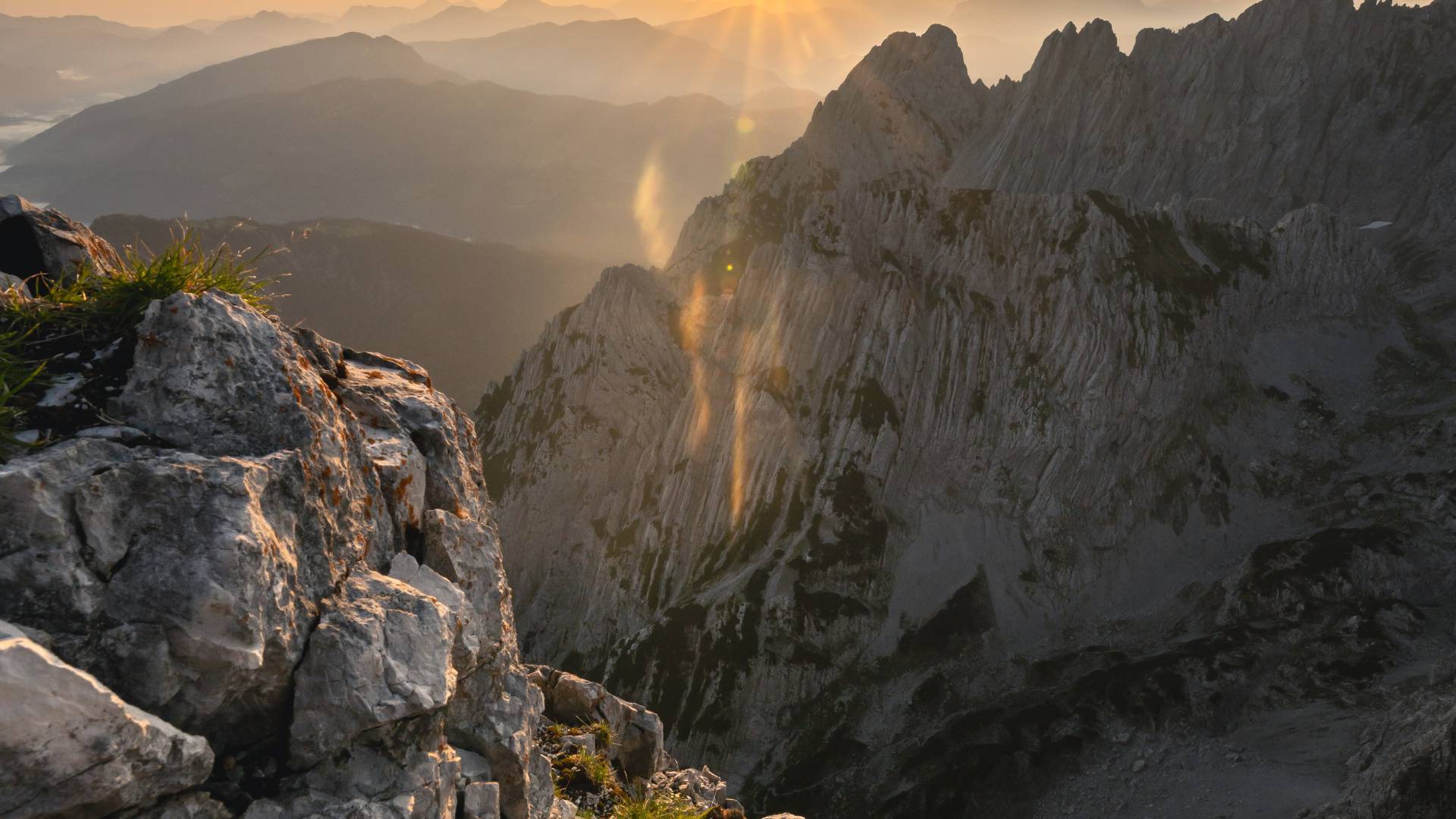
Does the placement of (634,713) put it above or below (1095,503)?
above

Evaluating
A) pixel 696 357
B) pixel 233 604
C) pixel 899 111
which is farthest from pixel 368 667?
pixel 899 111

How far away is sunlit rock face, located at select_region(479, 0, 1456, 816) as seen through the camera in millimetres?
67688

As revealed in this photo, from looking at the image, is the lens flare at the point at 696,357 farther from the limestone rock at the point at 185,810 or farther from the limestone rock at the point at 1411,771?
the limestone rock at the point at 185,810

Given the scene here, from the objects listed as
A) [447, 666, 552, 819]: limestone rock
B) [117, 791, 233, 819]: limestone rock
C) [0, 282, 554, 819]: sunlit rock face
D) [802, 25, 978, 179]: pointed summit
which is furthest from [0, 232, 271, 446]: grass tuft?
[802, 25, 978, 179]: pointed summit

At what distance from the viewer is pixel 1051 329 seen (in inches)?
3642

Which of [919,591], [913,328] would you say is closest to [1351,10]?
[913,328]

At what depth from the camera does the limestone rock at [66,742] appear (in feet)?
21.3

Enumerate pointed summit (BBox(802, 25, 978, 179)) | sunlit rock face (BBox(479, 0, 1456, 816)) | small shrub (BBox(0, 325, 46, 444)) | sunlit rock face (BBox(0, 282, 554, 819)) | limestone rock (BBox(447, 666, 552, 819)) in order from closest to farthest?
sunlit rock face (BBox(0, 282, 554, 819))
small shrub (BBox(0, 325, 46, 444))
limestone rock (BBox(447, 666, 552, 819))
sunlit rock face (BBox(479, 0, 1456, 816))
pointed summit (BBox(802, 25, 978, 179))

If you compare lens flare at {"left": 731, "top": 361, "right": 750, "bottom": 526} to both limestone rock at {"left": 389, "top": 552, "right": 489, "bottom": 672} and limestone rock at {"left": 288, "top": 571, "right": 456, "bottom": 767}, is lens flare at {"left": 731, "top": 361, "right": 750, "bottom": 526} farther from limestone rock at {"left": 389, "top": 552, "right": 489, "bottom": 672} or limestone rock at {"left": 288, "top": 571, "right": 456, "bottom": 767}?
limestone rock at {"left": 288, "top": 571, "right": 456, "bottom": 767}

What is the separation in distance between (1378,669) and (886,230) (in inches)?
2552

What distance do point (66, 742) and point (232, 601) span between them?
1.85 metres

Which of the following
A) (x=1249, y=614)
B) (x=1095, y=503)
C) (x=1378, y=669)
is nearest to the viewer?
(x=1378, y=669)

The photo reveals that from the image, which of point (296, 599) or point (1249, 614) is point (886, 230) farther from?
point (296, 599)

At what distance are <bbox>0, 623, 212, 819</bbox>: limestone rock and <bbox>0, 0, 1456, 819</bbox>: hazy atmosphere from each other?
0.11 feet
